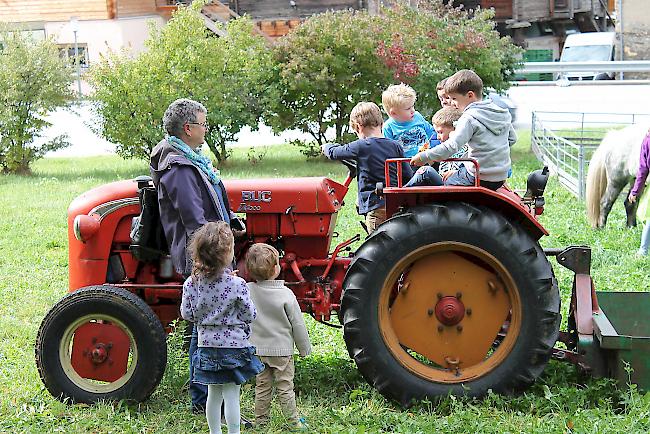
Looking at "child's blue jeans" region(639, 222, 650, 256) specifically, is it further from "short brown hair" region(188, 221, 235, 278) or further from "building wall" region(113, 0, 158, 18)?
"building wall" region(113, 0, 158, 18)

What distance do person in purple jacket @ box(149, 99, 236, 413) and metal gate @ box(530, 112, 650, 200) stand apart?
8.10 meters

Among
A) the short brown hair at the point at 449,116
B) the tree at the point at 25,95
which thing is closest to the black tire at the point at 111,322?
the short brown hair at the point at 449,116

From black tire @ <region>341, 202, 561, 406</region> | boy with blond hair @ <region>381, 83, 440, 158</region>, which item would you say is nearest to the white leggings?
black tire @ <region>341, 202, 561, 406</region>

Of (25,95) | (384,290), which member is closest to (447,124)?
(384,290)

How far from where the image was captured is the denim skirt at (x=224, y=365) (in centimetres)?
454

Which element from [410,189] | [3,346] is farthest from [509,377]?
[3,346]

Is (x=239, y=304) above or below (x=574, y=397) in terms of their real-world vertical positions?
above

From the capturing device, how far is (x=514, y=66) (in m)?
20.0

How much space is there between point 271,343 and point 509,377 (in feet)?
4.30

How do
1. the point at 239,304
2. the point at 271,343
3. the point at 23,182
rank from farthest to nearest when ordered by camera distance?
1. the point at 23,182
2. the point at 271,343
3. the point at 239,304

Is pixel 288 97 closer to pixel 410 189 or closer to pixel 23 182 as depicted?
pixel 23 182

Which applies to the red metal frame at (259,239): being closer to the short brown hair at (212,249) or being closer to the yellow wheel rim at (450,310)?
the yellow wheel rim at (450,310)

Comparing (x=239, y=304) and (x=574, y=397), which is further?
(x=574, y=397)

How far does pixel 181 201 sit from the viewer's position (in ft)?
16.2
